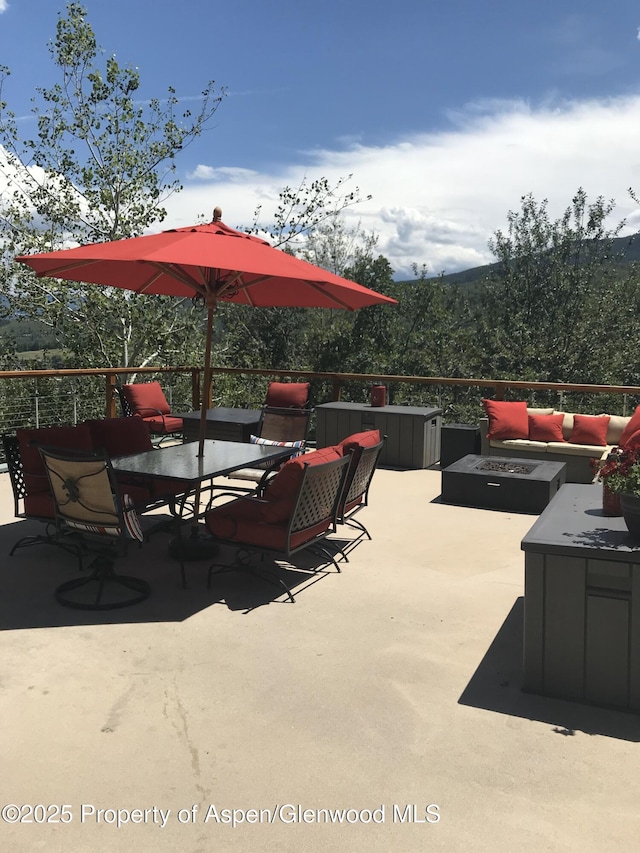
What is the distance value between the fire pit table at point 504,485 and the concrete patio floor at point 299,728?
70.8 inches

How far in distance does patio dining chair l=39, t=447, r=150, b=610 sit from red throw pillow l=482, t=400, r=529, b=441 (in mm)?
4187

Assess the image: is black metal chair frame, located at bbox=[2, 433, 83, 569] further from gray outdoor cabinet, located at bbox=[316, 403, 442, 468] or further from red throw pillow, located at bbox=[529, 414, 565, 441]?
red throw pillow, located at bbox=[529, 414, 565, 441]

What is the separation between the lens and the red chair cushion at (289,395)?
7.84m

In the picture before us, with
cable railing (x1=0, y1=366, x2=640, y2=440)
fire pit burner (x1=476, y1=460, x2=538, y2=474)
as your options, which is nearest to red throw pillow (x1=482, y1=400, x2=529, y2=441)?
cable railing (x1=0, y1=366, x2=640, y2=440)

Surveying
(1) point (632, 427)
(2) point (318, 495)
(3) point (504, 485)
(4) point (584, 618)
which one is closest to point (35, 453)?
(2) point (318, 495)

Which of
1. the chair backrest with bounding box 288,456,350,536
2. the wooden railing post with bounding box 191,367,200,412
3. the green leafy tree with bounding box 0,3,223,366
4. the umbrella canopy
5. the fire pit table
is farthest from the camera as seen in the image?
the green leafy tree with bounding box 0,3,223,366

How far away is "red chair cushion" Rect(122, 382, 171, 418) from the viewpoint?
8.11m

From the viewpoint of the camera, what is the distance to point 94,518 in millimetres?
3711

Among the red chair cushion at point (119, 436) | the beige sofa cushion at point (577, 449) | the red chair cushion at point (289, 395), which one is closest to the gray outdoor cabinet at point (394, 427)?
the red chair cushion at point (289, 395)

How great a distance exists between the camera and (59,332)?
39.7ft

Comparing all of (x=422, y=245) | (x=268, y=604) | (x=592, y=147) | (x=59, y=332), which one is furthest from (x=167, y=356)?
(x=422, y=245)

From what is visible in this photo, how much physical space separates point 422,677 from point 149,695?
1.11 meters

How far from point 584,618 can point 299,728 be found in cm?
114

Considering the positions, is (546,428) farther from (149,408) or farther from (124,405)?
(124,405)
